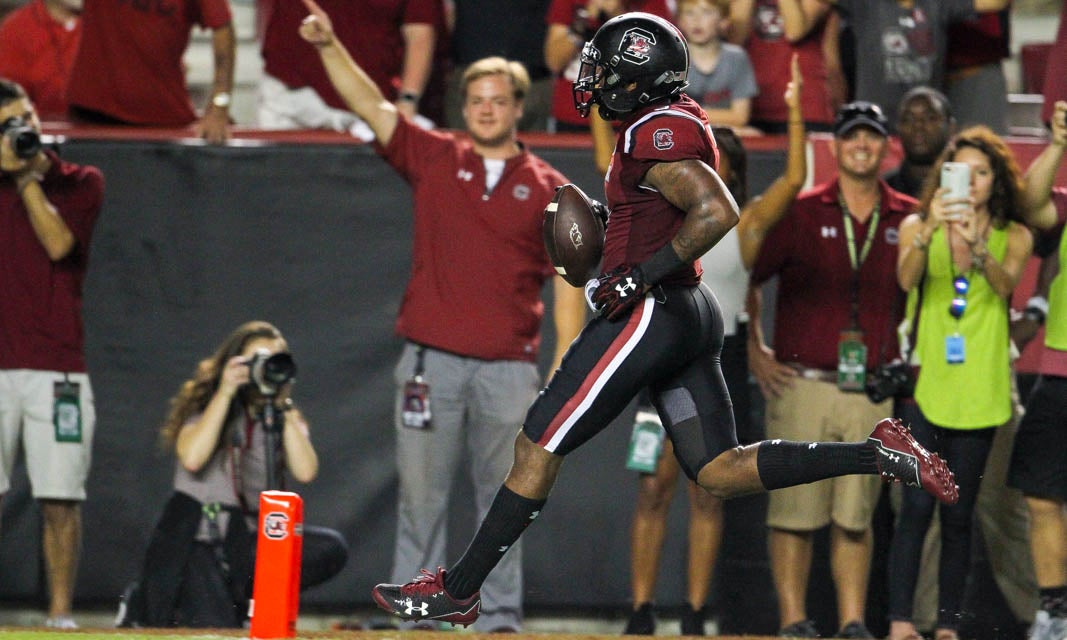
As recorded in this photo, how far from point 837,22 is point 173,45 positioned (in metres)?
3.33

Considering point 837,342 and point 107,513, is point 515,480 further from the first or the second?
point 107,513

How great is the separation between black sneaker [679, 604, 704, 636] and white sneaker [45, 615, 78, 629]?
2636 mm

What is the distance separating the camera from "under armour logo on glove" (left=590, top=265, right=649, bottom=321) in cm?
515

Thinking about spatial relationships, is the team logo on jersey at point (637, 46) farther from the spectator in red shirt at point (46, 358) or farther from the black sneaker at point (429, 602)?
the spectator in red shirt at point (46, 358)

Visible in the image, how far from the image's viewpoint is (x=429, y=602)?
5.39 m

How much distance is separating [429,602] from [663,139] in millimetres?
1646

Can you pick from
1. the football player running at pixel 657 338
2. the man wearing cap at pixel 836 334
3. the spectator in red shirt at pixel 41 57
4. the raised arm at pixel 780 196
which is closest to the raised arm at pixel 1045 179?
the man wearing cap at pixel 836 334

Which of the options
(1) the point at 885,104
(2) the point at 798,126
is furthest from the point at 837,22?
(2) the point at 798,126

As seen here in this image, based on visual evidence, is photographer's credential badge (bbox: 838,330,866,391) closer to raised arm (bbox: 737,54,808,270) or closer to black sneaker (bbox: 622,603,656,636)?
raised arm (bbox: 737,54,808,270)

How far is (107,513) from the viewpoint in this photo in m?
8.10

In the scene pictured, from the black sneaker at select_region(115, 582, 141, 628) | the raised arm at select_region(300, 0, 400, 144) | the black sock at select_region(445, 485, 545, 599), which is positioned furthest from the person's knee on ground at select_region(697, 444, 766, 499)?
the black sneaker at select_region(115, 582, 141, 628)

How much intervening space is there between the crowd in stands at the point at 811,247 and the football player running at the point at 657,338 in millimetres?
1743

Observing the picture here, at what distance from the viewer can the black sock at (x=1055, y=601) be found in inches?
260

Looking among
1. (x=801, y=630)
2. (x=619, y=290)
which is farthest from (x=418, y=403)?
(x=619, y=290)
